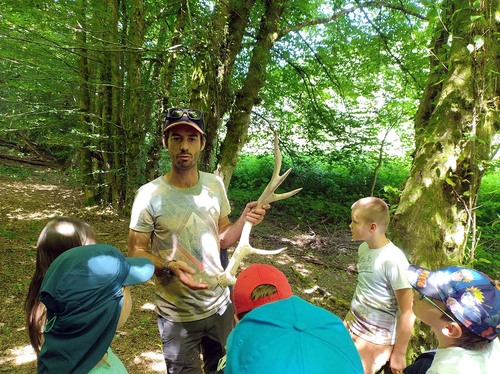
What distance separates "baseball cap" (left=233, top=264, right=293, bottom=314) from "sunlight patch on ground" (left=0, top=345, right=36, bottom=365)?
286cm

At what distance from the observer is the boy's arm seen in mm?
2100

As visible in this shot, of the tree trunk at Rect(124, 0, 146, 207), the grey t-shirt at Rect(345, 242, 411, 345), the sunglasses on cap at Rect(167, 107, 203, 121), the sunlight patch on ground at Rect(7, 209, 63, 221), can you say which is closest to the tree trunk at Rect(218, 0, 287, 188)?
the tree trunk at Rect(124, 0, 146, 207)

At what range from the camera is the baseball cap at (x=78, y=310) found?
3.85 ft

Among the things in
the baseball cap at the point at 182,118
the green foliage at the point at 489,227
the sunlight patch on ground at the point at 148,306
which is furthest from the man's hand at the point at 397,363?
the sunlight patch on ground at the point at 148,306

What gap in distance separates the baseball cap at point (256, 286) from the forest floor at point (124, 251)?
2.34m

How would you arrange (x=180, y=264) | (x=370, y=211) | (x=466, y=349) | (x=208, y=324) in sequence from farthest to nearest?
1. (x=370, y=211)
2. (x=208, y=324)
3. (x=180, y=264)
4. (x=466, y=349)

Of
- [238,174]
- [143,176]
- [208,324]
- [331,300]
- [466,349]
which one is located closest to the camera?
[466,349]

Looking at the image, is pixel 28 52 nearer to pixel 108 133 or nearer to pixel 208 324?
pixel 108 133

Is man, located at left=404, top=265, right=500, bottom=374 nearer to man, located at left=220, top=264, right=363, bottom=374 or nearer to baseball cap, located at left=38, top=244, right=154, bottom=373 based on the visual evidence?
man, located at left=220, top=264, right=363, bottom=374

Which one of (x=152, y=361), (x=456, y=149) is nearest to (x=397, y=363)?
(x=456, y=149)

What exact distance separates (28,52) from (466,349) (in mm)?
6938

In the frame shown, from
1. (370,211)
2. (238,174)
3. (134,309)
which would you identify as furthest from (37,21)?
(238,174)

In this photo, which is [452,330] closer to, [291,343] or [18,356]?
[291,343]

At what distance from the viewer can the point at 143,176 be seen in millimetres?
7191
